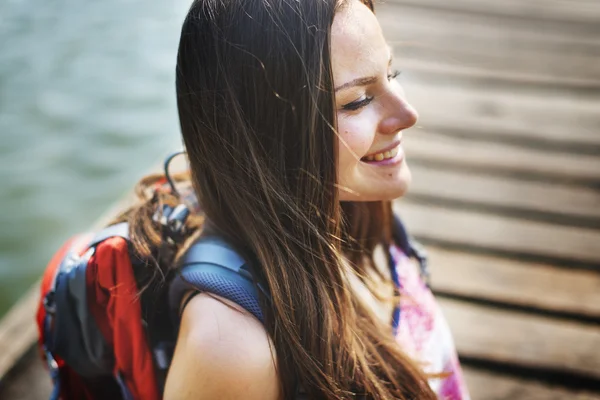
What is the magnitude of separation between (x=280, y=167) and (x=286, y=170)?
0.04ft

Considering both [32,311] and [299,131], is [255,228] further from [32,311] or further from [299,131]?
[32,311]

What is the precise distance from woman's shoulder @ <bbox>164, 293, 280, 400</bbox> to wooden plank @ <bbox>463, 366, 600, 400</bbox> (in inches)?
32.9

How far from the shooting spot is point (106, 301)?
959 millimetres

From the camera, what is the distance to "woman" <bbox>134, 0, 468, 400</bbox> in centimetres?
85

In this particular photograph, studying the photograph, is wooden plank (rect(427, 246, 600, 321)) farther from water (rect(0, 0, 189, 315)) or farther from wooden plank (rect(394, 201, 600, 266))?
water (rect(0, 0, 189, 315))

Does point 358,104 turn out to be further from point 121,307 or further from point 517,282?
point 517,282

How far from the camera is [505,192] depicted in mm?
2100

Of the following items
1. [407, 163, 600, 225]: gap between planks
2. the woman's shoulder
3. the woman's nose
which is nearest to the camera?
the woman's shoulder

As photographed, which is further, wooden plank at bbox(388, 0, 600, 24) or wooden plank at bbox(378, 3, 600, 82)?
wooden plank at bbox(388, 0, 600, 24)

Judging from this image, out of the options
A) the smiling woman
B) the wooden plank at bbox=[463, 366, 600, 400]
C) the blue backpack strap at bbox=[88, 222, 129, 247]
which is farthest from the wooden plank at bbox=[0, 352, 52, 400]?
the wooden plank at bbox=[463, 366, 600, 400]

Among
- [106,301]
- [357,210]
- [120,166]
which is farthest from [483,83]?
[106,301]

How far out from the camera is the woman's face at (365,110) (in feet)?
2.90

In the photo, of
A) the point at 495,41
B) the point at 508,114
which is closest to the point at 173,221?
the point at 508,114

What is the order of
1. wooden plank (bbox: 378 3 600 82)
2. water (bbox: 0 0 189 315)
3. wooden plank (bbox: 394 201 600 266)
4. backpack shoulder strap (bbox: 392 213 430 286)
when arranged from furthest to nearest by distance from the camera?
water (bbox: 0 0 189 315) → wooden plank (bbox: 378 3 600 82) → wooden plank (bbox: 394 201 600 266) → backpack shoulder strap (bbox: 392 213 430 286)
